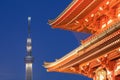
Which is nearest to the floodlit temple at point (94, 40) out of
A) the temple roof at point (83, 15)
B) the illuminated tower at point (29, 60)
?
the temple roof at point (83, 15)

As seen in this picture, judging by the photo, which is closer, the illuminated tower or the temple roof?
the temple roof

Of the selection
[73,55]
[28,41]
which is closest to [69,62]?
[73,55]

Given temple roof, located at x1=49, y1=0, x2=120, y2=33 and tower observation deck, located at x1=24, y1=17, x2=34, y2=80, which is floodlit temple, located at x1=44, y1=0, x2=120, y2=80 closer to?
temple roof, located at x1=49, y1=0, x2=120, y2=33

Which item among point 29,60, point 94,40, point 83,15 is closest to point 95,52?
point 94,40

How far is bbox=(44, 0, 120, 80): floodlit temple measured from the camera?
1483 centimetres

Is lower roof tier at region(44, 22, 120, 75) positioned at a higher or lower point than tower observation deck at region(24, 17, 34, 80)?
lower

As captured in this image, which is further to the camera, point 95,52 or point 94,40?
point 94,40

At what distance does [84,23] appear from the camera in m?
20.4

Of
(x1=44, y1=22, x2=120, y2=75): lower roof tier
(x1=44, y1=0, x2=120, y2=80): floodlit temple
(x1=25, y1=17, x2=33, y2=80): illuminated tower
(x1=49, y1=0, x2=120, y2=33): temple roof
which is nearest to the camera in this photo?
(x1=44, y1=22, x2=120, y2=75): lower roof tier

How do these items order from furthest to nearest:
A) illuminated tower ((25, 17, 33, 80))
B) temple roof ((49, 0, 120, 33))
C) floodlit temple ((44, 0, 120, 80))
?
illuminated tower ((25, 17, 33, 80)), temple roof ((49, 0, 120, 33)), floodlit temple ((44, 0, 120, 80))

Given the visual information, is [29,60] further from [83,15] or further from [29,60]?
[83,15]

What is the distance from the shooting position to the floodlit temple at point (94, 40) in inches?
584

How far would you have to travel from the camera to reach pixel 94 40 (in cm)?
1555

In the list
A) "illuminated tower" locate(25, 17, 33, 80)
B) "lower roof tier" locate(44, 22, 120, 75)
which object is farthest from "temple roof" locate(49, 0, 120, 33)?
"illuminated tower" locate(25, 17, 33, 80)
